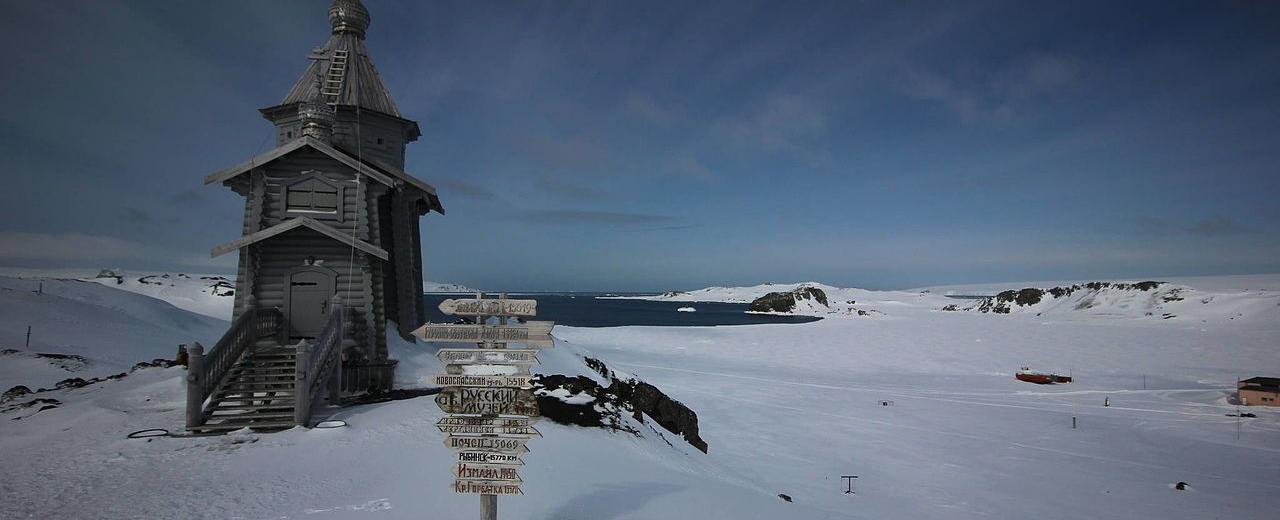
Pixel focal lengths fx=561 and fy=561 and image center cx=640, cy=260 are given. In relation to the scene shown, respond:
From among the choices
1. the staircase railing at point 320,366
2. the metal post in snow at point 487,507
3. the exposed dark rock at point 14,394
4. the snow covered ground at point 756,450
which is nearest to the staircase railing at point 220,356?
the snow covered ground at point 756,450

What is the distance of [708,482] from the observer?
1094 cm

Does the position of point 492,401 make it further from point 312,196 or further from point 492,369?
point 312,196

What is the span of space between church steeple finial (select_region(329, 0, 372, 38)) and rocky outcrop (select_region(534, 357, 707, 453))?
57.7 ft

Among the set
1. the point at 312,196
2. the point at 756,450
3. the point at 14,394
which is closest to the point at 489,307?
the point at 312,196

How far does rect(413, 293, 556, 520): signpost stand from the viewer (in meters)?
6.43

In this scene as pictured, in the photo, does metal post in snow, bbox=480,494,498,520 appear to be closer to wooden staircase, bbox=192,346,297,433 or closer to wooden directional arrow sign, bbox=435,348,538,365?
wooden directional arrow sign, bbox=435,348,538,365

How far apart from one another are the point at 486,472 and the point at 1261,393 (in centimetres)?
3689

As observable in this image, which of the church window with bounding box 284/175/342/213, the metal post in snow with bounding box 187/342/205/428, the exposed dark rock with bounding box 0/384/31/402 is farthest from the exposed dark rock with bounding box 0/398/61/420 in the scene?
the church window with bounding box 284/175/342/213

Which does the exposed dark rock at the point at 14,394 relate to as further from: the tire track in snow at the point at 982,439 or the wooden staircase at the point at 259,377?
the tire track in snow at the point at 982,439

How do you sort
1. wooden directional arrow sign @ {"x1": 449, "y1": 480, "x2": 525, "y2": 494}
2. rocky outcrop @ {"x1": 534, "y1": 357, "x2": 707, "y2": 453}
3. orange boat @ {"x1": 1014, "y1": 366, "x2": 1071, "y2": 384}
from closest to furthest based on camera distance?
wooden directional arrow sign @ {"x1": 449, "y1": 480, "x2": 525, "y2": 494} < rocky outcrop @ {"x1": 534, "y1": 357, "x2": 707, "y2": 453} < orange boat @ {"x1": 1014, "y1": 366, "x2": 1071, "y2": 384}

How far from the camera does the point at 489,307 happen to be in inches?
257

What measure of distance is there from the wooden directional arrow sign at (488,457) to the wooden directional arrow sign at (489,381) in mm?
765

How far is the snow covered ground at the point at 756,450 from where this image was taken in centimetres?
838

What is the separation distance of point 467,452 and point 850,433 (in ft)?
62.5
